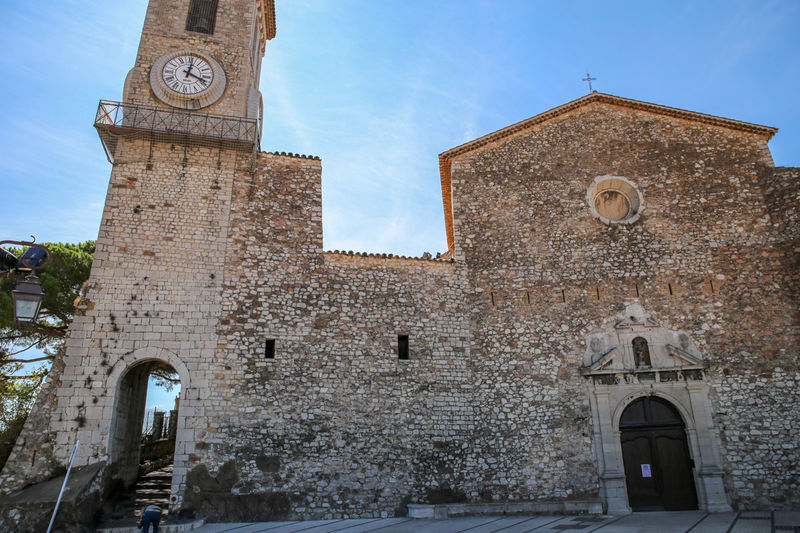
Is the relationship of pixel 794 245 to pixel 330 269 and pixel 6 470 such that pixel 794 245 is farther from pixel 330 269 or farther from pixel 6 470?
pixel 6 470

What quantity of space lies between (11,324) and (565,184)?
1500 centimetres

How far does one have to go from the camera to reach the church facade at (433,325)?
11.0 m

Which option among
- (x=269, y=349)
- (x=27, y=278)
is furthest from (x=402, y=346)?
(x=27, y=278)

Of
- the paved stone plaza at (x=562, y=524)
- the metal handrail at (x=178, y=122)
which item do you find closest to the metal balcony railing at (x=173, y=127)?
the metal handrail at (x=178, y=122)

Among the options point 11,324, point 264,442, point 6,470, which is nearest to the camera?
point 6,470

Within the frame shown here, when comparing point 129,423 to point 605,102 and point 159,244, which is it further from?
point 605,102

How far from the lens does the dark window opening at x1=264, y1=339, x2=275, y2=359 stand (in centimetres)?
1168

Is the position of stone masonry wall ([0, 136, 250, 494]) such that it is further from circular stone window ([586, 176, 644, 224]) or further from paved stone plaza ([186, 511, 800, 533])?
circular stone window ([586, 176, 644, 224])

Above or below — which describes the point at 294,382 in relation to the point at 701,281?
below

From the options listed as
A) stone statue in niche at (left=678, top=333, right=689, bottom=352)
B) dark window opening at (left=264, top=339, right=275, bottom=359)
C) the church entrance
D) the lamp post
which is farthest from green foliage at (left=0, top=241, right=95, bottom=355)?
stone statue in niche at (left=678, top=333, right=689, bottom=352)

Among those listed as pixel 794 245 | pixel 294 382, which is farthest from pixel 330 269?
pixel 794 245

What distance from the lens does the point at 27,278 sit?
572cm

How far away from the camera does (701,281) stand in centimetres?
1323

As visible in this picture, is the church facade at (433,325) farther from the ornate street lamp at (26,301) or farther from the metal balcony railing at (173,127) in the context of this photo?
the ornate street lamp at (26,301)
